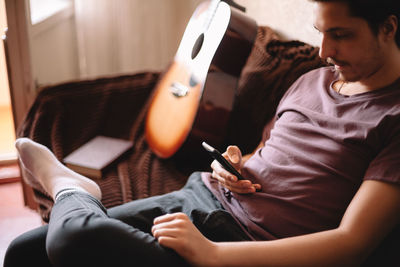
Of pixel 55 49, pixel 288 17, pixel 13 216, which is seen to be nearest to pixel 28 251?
pixel 13 216

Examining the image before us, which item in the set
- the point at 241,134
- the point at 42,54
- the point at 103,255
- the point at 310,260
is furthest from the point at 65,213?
the point at 42,54

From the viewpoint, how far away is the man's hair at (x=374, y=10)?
2.51 feet

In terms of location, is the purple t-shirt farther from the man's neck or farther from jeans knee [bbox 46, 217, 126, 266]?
jeans knee [bbox 46, 217, 126, 266]

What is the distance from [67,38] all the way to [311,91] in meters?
1.52

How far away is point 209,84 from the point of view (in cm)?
139

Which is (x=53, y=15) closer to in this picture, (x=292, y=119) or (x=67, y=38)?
(x=67, y=38)

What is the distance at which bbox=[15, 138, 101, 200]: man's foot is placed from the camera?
1.05 metres

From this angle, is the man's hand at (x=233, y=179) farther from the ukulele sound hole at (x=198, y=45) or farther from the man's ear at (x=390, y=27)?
the ukulele sound hole at (x=198, y=45)

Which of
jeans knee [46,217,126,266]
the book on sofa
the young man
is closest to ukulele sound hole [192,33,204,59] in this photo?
the book on sofa

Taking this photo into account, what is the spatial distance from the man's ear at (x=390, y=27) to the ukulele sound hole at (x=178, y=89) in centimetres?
78

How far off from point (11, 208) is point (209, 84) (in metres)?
1.12

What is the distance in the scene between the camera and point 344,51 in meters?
0.82

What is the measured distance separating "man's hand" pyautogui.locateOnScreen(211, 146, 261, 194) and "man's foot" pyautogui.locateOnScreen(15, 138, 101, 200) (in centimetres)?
34

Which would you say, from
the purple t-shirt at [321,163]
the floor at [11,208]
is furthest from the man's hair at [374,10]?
the floor at [11,208]
